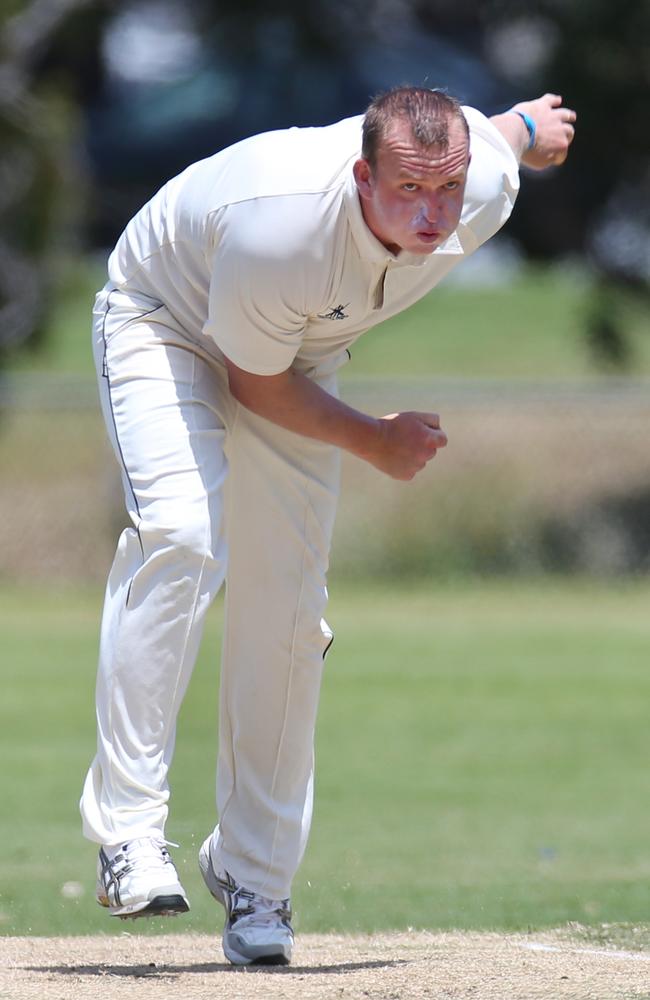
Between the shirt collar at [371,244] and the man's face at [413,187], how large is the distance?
0.02 metres

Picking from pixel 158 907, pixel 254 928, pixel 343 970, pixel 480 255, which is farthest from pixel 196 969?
pixel 480 255

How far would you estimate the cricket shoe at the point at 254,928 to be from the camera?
486cm

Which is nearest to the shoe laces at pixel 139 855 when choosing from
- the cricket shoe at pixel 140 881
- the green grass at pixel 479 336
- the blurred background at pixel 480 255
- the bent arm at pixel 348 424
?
the cricket shoe at pixel 140 881

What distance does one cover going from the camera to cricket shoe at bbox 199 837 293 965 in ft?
15.9

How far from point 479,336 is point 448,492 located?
16.5 metres

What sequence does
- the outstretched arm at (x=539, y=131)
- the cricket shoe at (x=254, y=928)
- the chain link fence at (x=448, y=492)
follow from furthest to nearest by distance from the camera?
the chain link fence at (x=448, y=492), the outstretched arm at (x=539, y=131), the cricket shoe at (x=254, y=928)

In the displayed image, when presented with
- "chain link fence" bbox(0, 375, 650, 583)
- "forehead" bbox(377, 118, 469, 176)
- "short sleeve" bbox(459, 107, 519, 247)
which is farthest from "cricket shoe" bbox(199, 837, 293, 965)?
"chain link fence" bbox(0, 375, 650, 583)

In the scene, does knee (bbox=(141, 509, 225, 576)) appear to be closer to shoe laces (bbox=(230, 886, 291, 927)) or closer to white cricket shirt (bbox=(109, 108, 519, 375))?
white cricket shirt (bbox=(109, 108, 519, 375))

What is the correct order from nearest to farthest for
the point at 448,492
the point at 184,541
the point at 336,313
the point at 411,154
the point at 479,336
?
1. the point at 411,154
2. the point at 184,541
3. the point at 336,313
4. the point at 448,492
5. the point at 479,336

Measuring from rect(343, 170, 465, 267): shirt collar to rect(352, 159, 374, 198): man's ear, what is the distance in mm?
20

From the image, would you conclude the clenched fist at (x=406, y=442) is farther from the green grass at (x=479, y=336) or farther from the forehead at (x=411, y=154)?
the green grass at (x=479, y=336)

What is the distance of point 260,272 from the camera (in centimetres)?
438

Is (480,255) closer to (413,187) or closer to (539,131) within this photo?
(539,131)

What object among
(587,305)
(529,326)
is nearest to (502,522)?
(587,305)
